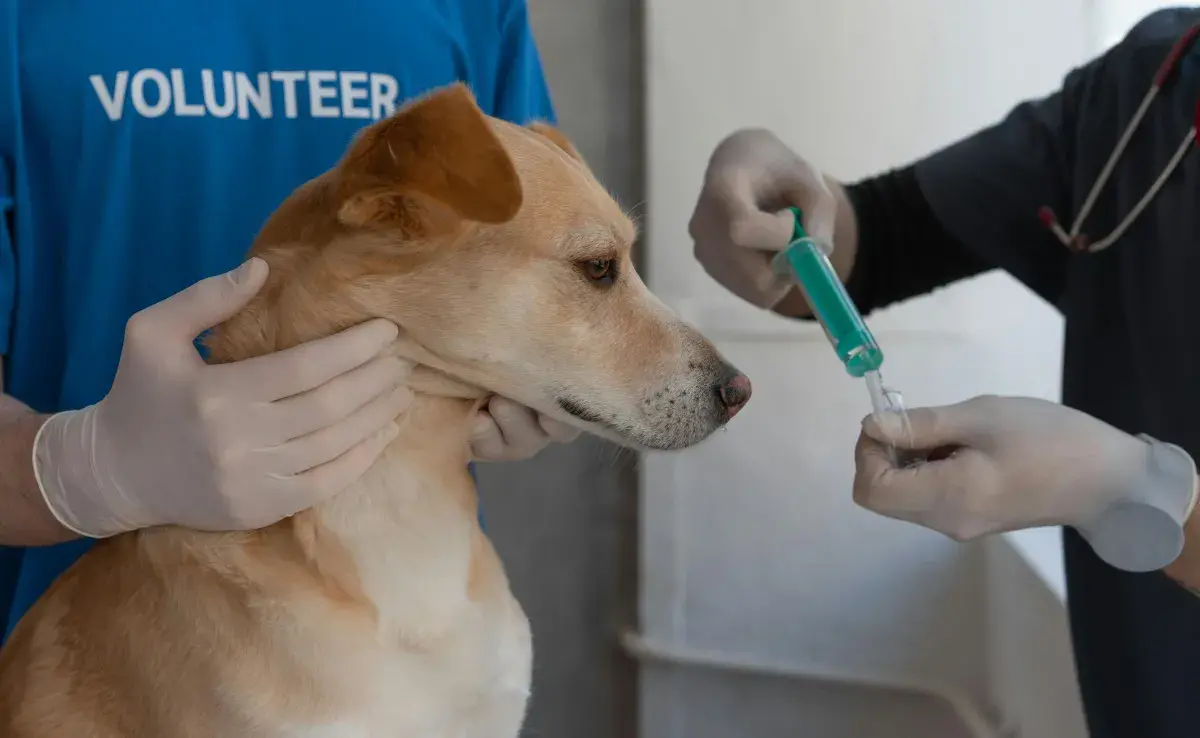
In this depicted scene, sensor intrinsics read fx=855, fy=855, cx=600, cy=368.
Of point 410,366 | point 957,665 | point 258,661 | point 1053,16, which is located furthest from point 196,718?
point 1053,16

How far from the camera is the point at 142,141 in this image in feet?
2.91

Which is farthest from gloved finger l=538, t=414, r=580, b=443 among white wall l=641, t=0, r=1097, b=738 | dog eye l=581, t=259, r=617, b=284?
white wall l=641, t=0, r=1097, b=738

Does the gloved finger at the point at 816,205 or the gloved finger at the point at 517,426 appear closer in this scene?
the gloved finger at the point at 517,426

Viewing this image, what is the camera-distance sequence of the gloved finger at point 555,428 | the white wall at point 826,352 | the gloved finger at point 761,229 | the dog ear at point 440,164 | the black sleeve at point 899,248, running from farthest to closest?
the white wall at point 826,352 → the black sleeve at point 899,248 → the gloved finger at point 761,229 → the gloved finger at point 555,428 → the dog ear at point 440,164

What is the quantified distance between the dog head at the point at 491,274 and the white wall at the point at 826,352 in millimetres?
739

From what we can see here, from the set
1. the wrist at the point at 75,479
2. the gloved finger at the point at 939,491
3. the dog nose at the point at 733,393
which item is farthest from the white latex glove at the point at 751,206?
the wrist at the point at 75,479

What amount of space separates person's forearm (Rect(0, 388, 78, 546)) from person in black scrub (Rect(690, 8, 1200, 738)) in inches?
28.6

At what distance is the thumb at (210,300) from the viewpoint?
0.68m

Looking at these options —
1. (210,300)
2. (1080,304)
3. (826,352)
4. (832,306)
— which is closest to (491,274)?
(210,300)

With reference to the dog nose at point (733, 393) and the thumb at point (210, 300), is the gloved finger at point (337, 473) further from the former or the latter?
the dog nose at point (733, 393)

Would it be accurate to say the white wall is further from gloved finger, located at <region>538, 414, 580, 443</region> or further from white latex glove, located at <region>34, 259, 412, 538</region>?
white latex glove, located at <region>34, 259, 412, 538</region>

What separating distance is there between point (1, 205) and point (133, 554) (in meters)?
0.39

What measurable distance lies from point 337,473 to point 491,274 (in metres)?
0.21

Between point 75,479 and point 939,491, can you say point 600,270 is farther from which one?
point 75,479
